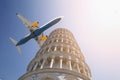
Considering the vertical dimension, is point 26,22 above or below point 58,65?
above

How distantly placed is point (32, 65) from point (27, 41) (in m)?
11.3

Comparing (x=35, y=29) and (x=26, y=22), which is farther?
(x=26, y=22)

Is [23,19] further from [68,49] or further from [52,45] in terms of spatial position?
[68,49]

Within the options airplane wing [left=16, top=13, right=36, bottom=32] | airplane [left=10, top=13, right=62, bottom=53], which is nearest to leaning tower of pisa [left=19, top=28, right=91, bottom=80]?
airplane [left=10, top=13, right=62, bottom=53]

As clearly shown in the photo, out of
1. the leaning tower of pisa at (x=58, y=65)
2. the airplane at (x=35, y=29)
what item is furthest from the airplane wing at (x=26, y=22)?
the leaning tower of pisa at (x=58, y=65)

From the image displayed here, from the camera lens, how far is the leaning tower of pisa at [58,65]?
28531mm

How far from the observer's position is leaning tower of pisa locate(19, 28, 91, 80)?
93.6ft

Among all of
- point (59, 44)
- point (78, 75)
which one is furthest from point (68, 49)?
point (78, 75)

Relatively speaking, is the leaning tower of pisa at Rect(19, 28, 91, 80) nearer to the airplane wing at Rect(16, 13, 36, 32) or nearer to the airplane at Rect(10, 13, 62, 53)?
the airplane at Rect(10, 13, 62, 53)

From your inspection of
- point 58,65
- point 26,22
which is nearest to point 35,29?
point 26,22

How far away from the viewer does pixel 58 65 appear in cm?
3166

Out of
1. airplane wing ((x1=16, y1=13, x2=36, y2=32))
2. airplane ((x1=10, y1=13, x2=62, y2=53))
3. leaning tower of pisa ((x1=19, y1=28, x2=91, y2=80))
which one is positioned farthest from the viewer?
airplane wing ((x1=16, y1=13, x2=36, y2=32))

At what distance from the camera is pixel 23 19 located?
154 feet

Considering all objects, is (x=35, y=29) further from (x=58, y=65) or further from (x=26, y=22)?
(x=58, y=65)
